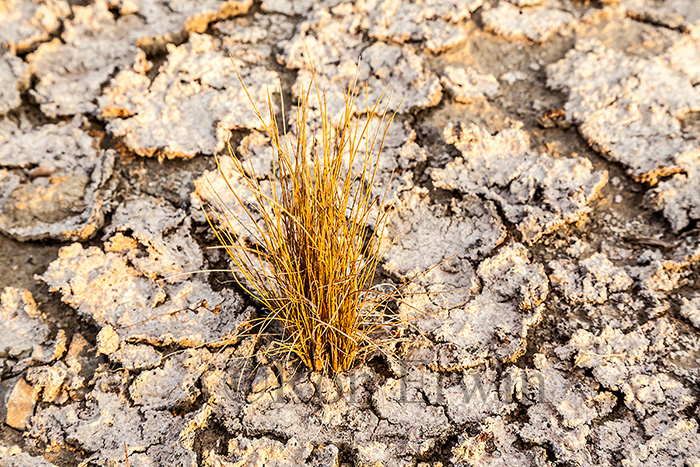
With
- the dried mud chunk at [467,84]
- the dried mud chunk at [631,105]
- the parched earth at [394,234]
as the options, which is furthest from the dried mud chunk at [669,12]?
the dried mud chunk at [467,84]

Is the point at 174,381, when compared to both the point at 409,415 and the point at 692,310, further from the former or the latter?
the point at 692,310

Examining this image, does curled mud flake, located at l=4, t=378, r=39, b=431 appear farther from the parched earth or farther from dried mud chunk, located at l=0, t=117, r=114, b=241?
dried mud chunk, located at l=0, t=117, r=114, b=241

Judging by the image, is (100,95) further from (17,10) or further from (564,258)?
(564,258)

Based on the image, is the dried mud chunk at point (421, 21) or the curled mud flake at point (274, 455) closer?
the curled mud flake at point (274, 455)

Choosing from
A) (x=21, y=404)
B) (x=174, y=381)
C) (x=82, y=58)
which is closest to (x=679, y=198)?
(x=174, y=381)

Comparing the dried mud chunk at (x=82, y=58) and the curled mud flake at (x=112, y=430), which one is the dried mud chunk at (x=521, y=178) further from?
the dried mud chunk at (x=82, y=58)

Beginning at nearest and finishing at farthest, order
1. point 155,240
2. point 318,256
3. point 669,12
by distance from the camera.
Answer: point 318,256
point 155,240
point 669,12
